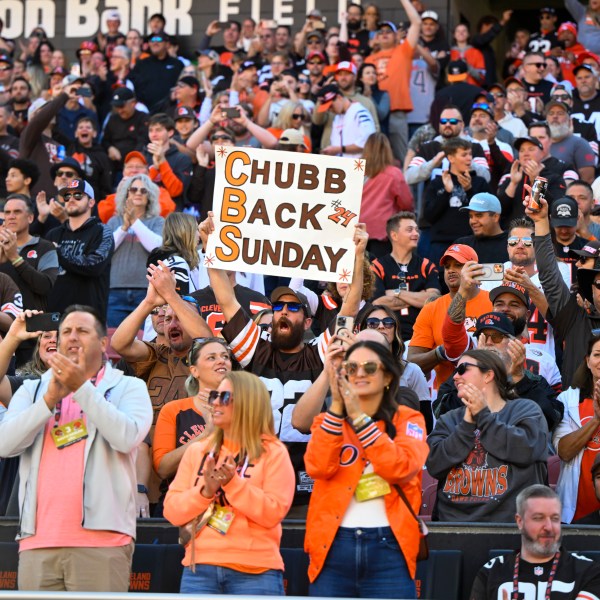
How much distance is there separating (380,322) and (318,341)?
0.37 m

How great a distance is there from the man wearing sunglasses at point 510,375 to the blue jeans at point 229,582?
90.1 inches

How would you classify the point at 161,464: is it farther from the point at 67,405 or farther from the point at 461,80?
the point at 461,80

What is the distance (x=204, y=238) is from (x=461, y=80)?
326 inches

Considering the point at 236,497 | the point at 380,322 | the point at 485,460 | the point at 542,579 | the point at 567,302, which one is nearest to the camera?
the point at 236,497

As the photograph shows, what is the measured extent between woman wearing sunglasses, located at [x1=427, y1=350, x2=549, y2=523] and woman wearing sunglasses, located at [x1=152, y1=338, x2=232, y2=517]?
4.04 feet

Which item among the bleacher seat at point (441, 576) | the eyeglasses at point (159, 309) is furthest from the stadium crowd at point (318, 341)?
the bleacher seat at point (441, 576)

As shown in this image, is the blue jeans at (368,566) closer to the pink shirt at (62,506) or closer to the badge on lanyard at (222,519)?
the badge on lanyard at (222,519)

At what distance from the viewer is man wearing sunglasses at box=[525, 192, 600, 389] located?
29.8 feet

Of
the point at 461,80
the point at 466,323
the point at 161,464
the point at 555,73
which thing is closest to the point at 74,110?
the point at 461,80

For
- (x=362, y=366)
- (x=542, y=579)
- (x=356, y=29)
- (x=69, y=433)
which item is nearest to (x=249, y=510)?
(x=362, y=366)

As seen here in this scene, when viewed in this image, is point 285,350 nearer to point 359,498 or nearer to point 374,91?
point 359,498

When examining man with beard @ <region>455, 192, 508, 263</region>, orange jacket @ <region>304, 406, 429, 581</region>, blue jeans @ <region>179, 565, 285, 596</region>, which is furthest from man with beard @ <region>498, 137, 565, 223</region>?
blue jeans @ <region>179, 565, 285, 596</region>

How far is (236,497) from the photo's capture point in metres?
6.17

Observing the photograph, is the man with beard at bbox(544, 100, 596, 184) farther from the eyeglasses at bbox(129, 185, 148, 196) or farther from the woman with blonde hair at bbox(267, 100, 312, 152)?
the eyeglasses at bbox(129, 185, 148, 196)
